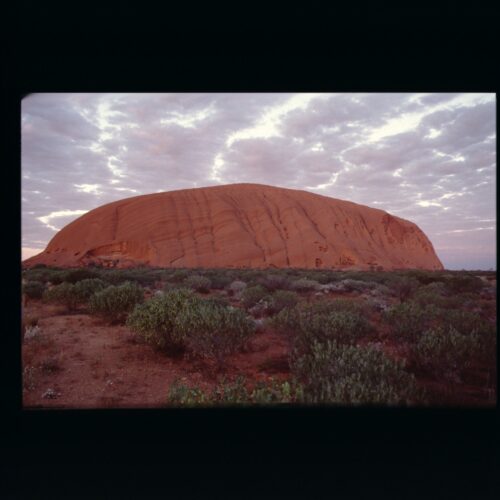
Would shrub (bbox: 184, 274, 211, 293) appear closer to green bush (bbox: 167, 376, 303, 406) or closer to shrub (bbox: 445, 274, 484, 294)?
green bush (bbox: 167, 376, 303, 406)

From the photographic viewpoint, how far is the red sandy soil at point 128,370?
12.4ft

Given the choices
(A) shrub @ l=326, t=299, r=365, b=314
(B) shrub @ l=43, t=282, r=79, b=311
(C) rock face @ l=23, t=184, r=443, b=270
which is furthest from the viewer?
(C) rock face @ l=23, t=184, r=443, b=270

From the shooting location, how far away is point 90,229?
106 ft

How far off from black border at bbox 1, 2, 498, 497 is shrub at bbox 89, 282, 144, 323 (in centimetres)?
408

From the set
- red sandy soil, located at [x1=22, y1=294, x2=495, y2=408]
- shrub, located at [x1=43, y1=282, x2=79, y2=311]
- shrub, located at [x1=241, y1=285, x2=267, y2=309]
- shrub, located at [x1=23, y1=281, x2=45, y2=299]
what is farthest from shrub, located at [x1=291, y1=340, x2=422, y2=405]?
shrub, located at [x1=23, y1=281, x2=45, y2=299]

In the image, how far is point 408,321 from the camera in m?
5.20

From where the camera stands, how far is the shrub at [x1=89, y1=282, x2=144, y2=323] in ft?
21.5

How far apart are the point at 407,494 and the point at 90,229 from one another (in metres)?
35.2

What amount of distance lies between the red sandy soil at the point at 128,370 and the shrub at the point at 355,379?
914 mm

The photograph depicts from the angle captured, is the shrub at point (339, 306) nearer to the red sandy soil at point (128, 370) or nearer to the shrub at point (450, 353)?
the red sandy soil at point (128, 370)

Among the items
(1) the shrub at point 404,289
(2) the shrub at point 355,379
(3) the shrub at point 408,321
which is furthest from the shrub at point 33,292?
(1) the shrub at point 404,289

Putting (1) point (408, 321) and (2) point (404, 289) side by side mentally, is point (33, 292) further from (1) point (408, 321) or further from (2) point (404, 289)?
(2) point (404, 289)
